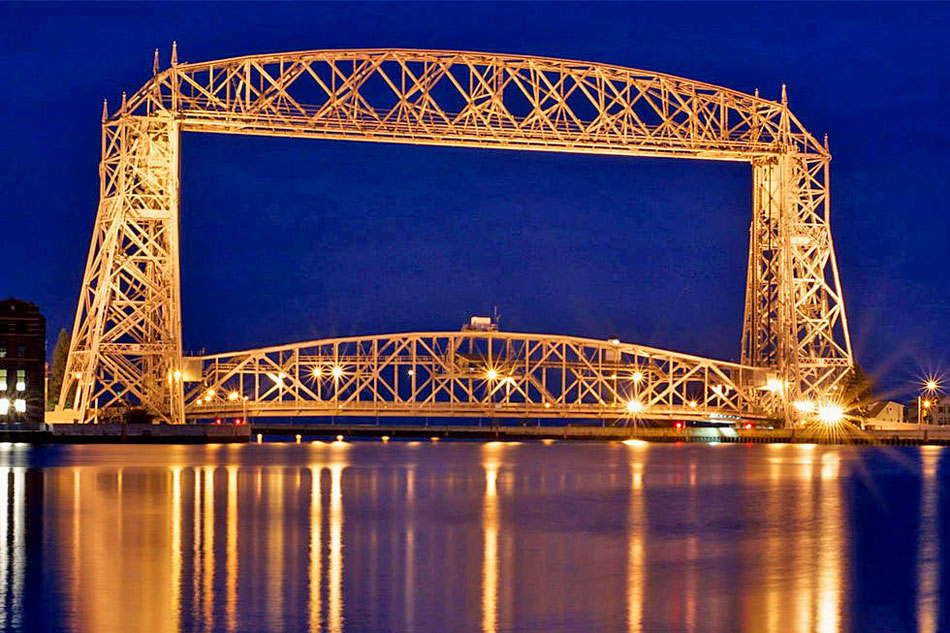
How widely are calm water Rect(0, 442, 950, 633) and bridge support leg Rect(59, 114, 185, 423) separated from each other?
1168 centimetres

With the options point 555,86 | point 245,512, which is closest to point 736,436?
point 555,86

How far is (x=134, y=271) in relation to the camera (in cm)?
5269

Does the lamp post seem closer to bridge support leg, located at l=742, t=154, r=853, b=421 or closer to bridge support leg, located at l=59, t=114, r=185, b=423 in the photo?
bridge support leg, located at l=742, t=154, r=853, b=421

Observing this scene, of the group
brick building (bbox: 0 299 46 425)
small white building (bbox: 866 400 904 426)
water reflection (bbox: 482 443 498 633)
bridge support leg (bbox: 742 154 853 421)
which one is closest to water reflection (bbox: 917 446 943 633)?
water reflection (bbox: 482 443 498 633)

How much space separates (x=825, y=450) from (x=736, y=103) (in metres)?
14.4

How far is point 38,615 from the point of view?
55.0ft

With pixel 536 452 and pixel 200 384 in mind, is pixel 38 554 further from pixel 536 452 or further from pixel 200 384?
pixel 200 384

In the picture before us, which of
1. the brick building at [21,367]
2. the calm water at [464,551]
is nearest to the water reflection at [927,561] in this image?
the calm water at [464,551]

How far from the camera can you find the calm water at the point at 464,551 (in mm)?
17156

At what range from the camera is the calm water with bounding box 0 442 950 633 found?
56.3ft

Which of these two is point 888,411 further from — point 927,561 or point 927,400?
point 927,561

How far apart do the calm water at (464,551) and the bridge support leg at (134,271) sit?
11.7 metres

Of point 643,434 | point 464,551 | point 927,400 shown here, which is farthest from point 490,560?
point 927,400

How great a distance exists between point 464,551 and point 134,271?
32496 mm
